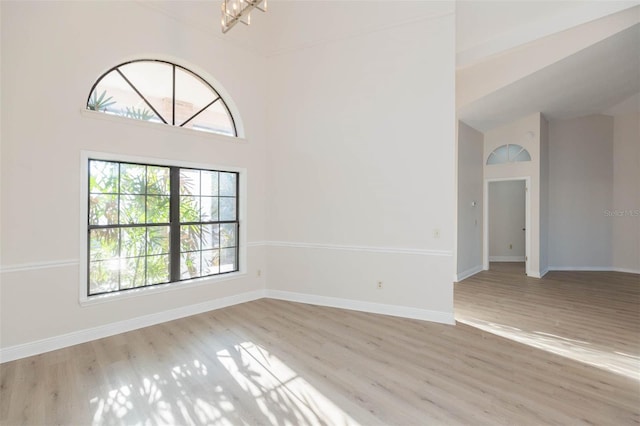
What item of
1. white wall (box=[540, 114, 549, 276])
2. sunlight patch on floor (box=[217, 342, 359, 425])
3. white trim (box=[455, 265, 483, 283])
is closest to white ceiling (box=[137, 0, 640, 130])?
white wall (box=[540, 114, 549, 276])

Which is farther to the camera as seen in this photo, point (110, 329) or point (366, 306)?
point (366, 306)

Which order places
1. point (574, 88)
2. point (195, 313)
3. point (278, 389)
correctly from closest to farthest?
point (278, 389), point (195, 313), point (574, 88)

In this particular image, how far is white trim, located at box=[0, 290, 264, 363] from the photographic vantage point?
9.79 ft

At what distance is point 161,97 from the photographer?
4.01m

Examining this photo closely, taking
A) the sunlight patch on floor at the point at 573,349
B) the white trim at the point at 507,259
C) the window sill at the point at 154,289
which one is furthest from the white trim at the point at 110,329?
the white trim at the point at 507,259

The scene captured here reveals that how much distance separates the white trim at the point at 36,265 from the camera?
2939 millimetres

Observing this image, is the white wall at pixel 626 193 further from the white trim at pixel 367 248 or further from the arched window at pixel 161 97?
the arched window at pixel 161 97

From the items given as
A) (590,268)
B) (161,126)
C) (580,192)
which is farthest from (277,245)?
(590,268)

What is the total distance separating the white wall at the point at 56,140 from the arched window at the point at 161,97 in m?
0.15

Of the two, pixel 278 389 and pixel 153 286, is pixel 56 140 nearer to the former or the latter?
pixel 153 286

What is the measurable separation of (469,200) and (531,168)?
144 centimetres

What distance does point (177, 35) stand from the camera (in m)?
4.03

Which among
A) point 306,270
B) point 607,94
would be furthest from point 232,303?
point 607,94

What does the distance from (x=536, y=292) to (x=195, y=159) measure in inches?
225
